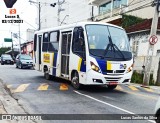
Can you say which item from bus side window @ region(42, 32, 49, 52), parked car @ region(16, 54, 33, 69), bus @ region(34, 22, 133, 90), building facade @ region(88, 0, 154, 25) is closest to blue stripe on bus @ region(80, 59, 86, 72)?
bus @ region(34, 22, 133, 90)

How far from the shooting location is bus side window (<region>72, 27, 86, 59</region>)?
40.3 ft

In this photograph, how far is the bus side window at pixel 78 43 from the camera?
12281 millimetres

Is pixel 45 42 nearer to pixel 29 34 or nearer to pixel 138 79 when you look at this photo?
pixel 138 79

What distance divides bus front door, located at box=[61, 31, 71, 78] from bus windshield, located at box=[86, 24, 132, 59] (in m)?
1.91

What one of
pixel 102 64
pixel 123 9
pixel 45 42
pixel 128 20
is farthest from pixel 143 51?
pixel 102 64

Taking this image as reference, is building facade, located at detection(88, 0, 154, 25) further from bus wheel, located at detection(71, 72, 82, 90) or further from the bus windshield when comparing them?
bus wheel, located at detection(71, 72, 82, 90)

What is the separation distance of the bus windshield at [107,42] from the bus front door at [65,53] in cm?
191

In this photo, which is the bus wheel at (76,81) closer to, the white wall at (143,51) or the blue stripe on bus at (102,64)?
the blue stripe on bus at (102,64)

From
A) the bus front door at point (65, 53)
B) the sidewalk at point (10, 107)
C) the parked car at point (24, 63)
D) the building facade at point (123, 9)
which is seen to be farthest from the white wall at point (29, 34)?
the sidewalk at point (10, 107)

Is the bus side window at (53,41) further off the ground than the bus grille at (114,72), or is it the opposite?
the bus side window at (53,41)

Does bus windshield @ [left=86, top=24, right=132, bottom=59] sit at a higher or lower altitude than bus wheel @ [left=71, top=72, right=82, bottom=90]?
higher

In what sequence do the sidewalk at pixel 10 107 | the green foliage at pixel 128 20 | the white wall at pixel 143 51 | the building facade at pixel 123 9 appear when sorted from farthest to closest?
the green foliage at pixel 128 20 → the building facade at pixel 123 9 → the white wall at pixel 143 51 → the sidewalk at pixel 10 107

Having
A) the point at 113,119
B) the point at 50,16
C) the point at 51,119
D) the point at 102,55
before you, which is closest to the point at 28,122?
the point at 51,119

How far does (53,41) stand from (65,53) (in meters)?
1.89
